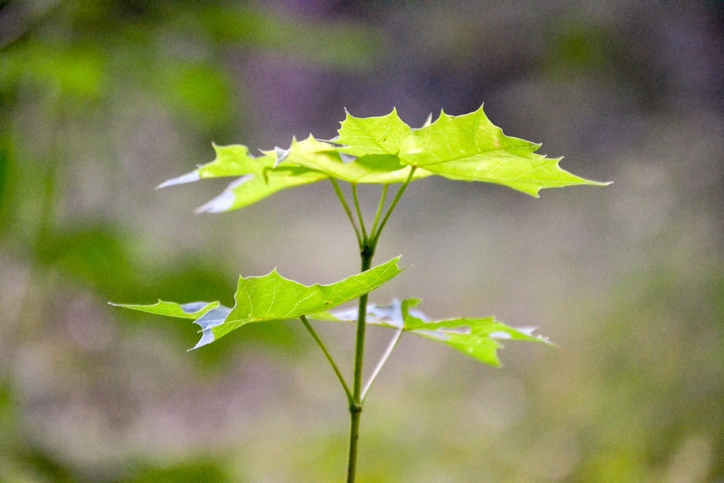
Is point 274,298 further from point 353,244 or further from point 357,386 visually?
point 353,244

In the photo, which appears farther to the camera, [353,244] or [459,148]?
[353,244]

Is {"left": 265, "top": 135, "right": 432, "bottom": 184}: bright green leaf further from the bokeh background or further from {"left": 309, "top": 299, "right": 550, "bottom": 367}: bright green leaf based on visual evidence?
the bokeh background

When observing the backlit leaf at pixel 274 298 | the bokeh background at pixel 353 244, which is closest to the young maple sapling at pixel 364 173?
the backlit leaf at pixel 274 298

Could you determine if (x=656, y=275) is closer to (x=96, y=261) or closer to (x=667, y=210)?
(x=667, y=210)

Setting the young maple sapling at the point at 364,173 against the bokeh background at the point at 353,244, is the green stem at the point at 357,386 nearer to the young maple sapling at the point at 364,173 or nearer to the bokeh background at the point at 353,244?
the young maple sapling at the point at 364,173

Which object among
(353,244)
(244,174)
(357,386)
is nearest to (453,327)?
(357,386)

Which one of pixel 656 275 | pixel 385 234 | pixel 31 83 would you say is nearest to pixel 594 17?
pixel 656 275

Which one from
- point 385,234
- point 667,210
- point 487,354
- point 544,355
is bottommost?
point 487,354
